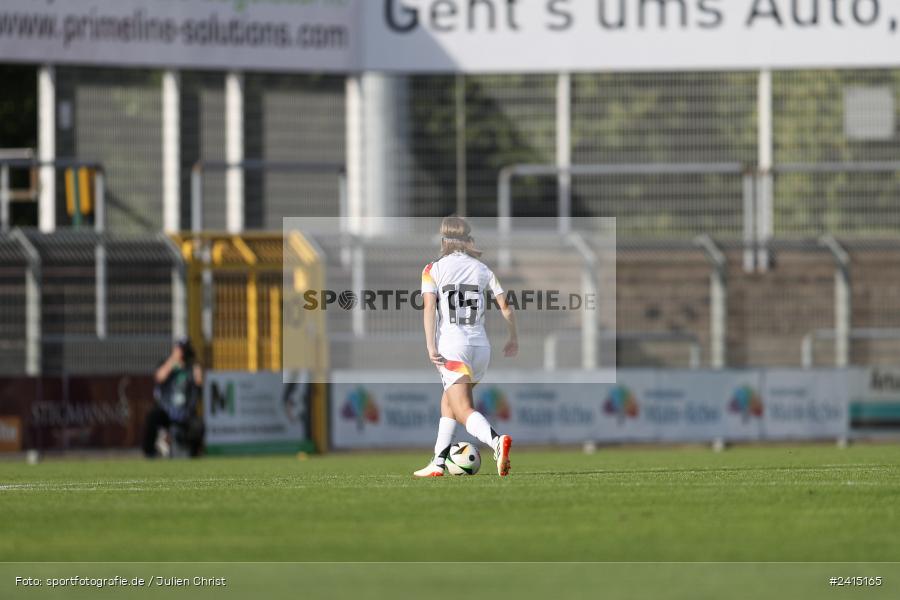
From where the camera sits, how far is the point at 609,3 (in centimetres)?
3050

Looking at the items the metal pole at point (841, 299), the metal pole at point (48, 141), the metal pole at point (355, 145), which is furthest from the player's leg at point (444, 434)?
the metal pole at point (48, 141)

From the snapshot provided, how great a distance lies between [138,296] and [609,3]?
437 inches

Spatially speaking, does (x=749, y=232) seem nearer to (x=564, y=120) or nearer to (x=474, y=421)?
(x=564, y=120)

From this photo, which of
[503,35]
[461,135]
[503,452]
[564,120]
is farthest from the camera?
[564,120]

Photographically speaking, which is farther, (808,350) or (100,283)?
(808,350)

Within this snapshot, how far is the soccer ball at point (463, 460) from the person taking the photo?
12.0 metres

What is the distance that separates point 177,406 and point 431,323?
1087cm

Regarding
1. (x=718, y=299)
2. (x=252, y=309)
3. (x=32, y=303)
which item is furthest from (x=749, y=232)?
(x=32, y=303)

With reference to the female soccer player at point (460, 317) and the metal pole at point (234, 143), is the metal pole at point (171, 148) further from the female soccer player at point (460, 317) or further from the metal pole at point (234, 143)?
the female soccer player at point (460, 317)

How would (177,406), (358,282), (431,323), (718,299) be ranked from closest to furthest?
(431,323) → (177,406) → (718,299) → (358,282)

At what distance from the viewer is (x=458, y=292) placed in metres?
11.8

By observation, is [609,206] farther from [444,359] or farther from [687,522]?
[687,522]

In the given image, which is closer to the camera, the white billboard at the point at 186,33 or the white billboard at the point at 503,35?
the white billboard at the point at 186,33

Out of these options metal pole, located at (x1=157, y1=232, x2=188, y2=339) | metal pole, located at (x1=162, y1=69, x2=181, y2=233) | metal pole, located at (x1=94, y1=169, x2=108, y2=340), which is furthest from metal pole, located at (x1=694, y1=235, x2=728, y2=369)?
metal pole, located at (x1=162, y1=69, x2=181, y2=233)
